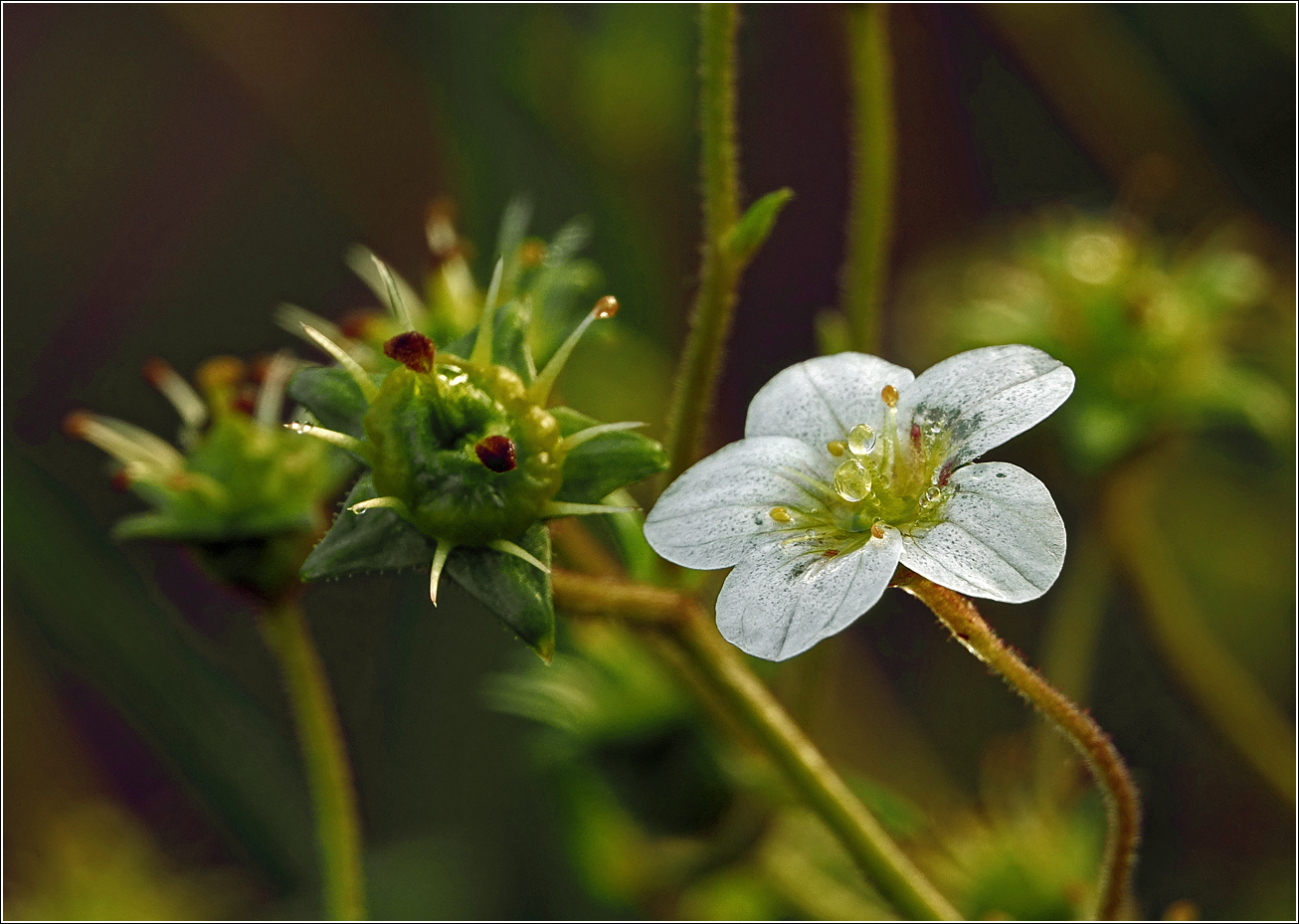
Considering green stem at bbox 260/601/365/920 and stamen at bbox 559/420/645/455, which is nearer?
stamen at bbox 559/420/645/455

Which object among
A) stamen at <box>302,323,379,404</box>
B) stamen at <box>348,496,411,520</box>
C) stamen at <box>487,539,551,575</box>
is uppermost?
stamen at <box>302,323,379,404</box>

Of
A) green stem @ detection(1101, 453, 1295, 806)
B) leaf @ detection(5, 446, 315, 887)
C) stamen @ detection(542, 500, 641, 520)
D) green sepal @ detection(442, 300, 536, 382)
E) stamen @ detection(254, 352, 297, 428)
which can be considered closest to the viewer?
stamen @ detection(542, 500, 641, 520)

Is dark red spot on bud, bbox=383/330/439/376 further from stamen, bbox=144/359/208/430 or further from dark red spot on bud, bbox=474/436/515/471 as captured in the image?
stamen, bbox=144/359/208/430

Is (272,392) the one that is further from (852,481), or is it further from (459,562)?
(852,481)

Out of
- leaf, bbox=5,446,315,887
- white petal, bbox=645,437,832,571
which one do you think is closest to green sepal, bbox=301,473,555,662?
white petal, bbox=645,437,832,571

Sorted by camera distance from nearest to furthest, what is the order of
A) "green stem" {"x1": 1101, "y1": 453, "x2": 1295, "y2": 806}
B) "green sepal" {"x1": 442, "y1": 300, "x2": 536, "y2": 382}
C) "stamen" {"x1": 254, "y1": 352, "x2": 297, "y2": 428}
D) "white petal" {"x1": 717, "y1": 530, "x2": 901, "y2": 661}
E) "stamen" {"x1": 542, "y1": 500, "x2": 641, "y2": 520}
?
"white petal" {"x1": 717, "y1": 530, "x2": 901, "y2": 661} < "stamen" {"x1": 542, "y1": 500, "x2": 641, "y2": 520} < "green sepal" {"x1": 442, "y1": 300, "x2": 536, "y2": 382} < "stamen" {"x1": 254, "y1": 352, "x2": 297, "y2": 428} < "green stem" {"x1": 1101, "y1": 453, "x2": 1295, "y2": 806}

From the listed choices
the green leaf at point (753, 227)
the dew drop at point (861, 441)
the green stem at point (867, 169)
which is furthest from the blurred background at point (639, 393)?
the dew drop at point (861, 441)

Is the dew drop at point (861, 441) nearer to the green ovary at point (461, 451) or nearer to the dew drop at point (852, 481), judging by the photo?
the dew drop at point (852, 481)
